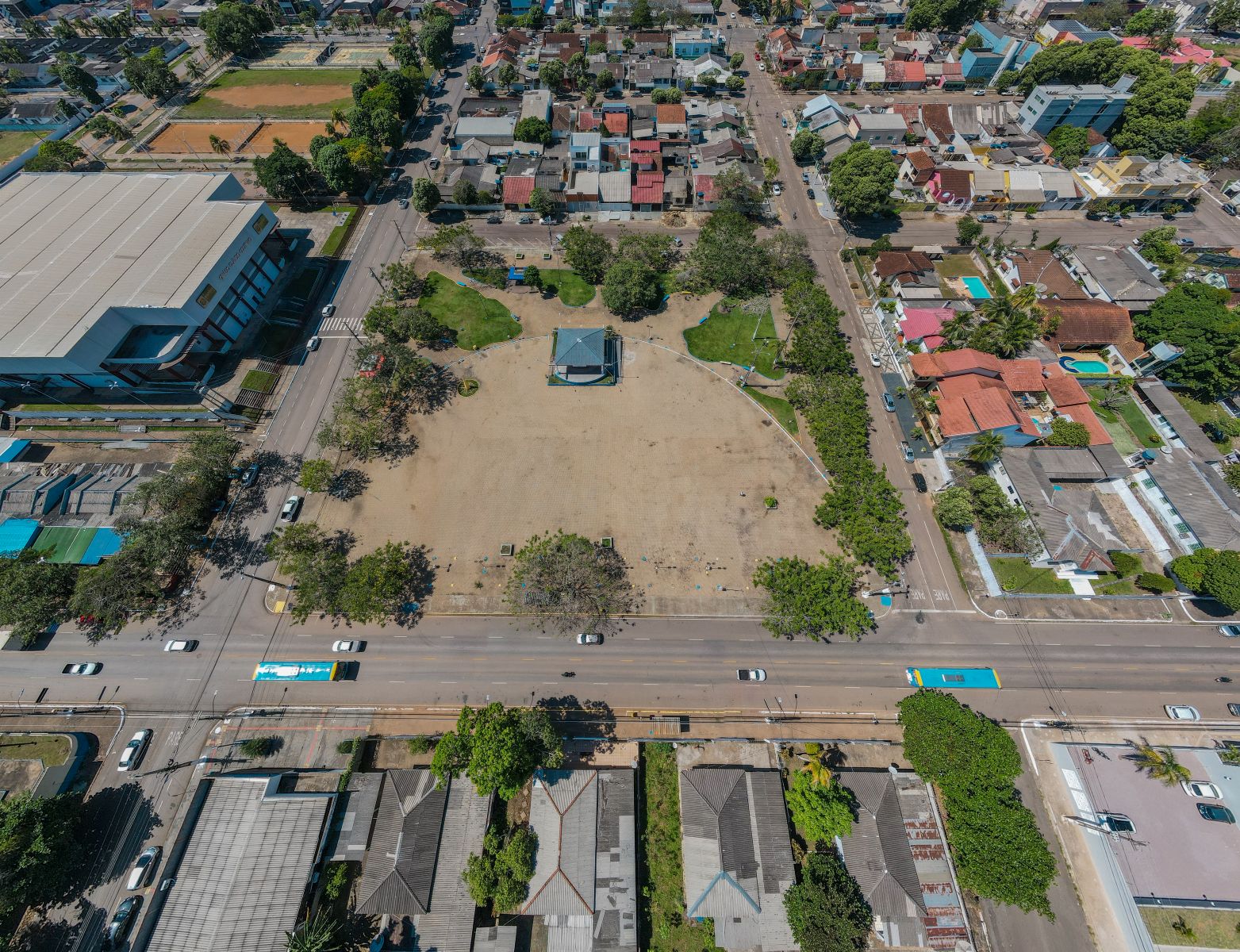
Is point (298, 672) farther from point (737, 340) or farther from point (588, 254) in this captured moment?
point (737, 340)

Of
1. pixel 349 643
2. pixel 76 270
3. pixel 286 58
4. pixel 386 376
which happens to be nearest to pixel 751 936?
pixel 349 643

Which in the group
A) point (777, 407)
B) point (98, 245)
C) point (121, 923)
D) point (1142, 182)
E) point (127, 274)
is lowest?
point (121, 923)

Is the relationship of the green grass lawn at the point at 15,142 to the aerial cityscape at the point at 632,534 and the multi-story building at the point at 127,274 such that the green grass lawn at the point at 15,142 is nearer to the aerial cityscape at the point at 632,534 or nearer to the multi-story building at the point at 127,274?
the aerial cityscape at the point at 632,534

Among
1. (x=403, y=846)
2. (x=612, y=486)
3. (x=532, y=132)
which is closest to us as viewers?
(x=403, y=846)

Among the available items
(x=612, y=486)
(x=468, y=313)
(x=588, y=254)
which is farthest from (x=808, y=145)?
(x=612, y=486)

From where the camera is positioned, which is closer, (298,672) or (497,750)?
(497,750)

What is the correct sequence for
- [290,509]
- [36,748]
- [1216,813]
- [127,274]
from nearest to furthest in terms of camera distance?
[1216,813] → [36,748] → [290,509] → [127,274]

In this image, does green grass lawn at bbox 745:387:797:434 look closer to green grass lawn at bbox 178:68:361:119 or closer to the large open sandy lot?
the large open sandy lot

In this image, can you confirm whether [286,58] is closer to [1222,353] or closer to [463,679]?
[463,679]
